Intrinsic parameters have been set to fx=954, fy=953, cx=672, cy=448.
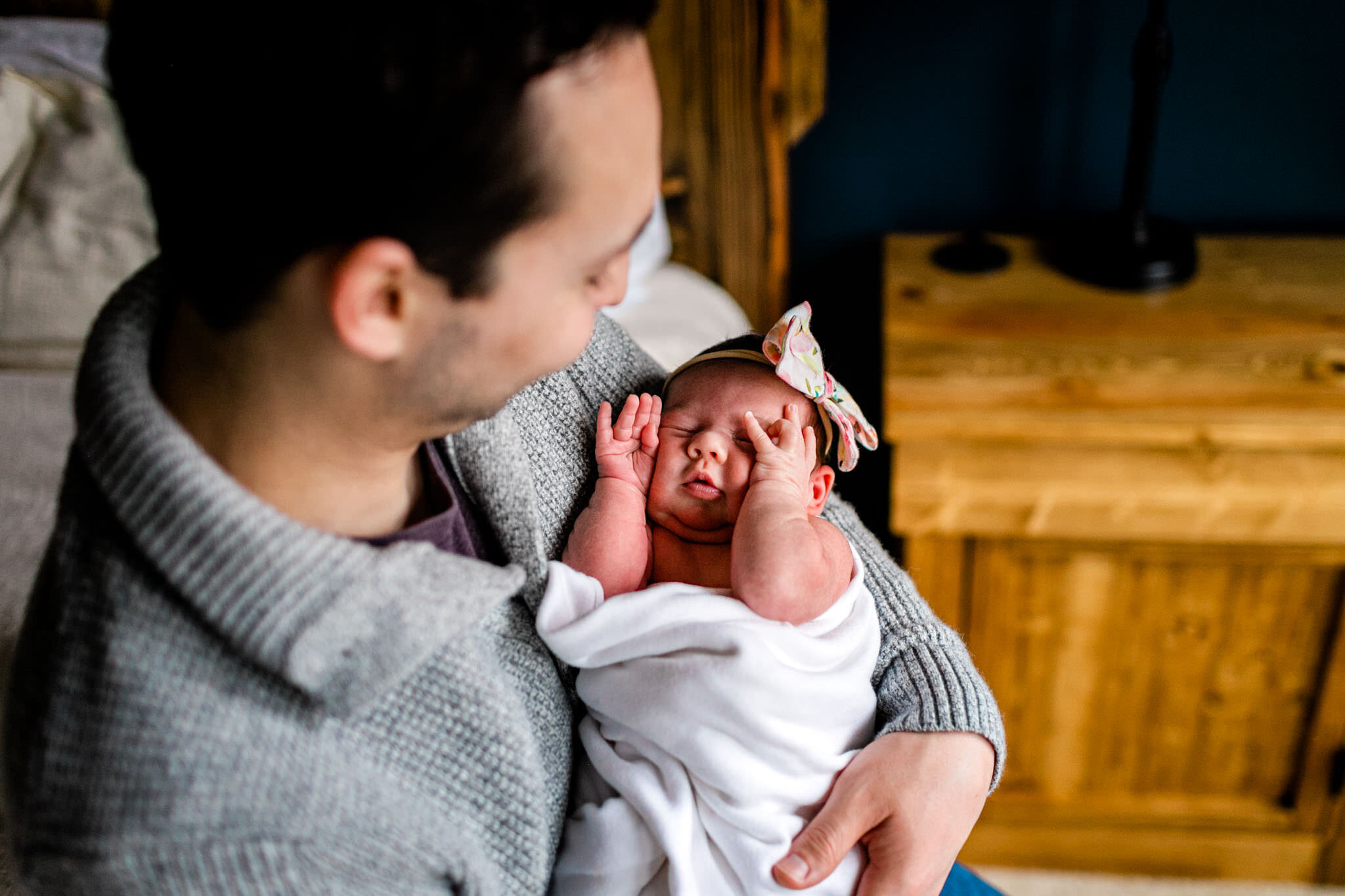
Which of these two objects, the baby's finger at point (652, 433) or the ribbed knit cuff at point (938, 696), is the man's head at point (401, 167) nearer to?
the baby's finger at point (652, 433)

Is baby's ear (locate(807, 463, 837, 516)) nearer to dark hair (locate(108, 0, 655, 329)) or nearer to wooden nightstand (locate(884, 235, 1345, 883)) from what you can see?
wooden nightstand (locate(884, 235, 1345, 883))

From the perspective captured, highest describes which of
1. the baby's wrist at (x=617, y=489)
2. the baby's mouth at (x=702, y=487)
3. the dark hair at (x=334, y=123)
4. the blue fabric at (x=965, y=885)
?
the dark hair at (x=334, y=123)

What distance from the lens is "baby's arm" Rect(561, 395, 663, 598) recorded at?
0.81 metres

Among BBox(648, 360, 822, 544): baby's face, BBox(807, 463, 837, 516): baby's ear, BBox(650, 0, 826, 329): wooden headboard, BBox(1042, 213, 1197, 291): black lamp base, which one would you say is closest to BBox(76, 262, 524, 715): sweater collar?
BBox(648, 360, 822, 544): baby's face

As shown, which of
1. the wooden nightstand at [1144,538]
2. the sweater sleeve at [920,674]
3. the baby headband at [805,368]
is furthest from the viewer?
the wooden nightstand at [1144,538]

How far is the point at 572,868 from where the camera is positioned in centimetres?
73

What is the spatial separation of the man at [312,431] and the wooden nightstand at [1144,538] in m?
0.75

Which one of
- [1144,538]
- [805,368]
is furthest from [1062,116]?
[805,368]

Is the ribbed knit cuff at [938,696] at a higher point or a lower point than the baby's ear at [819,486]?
lower

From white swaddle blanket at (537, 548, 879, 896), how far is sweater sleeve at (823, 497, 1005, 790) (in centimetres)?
6

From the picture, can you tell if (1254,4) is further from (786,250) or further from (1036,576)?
(1036,576)

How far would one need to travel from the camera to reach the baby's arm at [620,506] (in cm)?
81

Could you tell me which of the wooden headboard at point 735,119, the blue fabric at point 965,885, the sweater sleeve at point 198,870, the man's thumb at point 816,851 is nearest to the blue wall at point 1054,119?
the wooden headboard at point 735,119

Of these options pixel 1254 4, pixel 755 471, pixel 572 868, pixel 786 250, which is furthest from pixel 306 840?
A: pixel 1254 4
